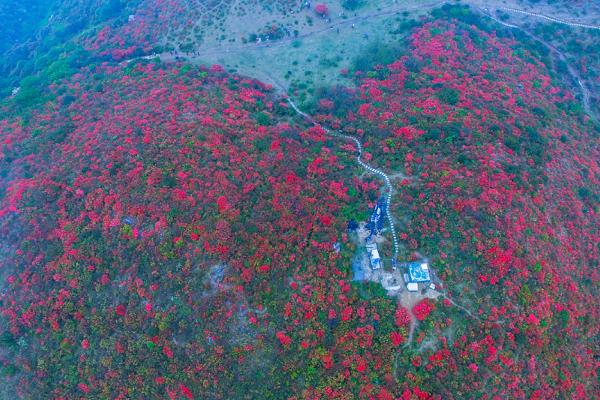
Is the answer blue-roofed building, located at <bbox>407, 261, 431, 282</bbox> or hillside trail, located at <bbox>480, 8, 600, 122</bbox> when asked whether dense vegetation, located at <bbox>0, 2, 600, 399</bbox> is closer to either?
blue-roofed building, located at <bbox>407, 261, 431, 282</bbox>

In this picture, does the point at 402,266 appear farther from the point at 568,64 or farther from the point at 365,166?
the point at 568,64

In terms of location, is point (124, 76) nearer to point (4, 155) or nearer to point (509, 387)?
point (4, 155)

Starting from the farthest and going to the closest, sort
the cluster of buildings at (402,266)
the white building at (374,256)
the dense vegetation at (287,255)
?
the white building at (374,256) < the cluster of buildings at (402,266) < the dense vegetation at (287,255)

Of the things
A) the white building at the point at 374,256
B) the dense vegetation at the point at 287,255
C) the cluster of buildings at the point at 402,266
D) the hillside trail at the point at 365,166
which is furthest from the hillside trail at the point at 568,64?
→ the white building at the point at 374,256

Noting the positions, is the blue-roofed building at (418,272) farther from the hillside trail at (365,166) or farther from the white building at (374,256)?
the white building at (374,256)

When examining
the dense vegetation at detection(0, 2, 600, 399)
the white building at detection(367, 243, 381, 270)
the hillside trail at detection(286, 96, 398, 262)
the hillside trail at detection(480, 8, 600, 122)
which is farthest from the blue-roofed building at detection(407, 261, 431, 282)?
the hillside trail at detection(480, 8, 600, 122)

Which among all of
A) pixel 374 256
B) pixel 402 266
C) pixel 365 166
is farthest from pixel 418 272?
pixel 365 166
